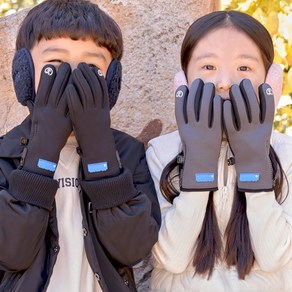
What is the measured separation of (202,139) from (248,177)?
0.18 m

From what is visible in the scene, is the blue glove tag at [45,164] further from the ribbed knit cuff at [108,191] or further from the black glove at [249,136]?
the black glove at [249,136]

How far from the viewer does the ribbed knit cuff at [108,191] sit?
2.09 m

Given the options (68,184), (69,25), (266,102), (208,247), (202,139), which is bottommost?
(208,247)

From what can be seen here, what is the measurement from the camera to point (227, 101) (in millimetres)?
2215

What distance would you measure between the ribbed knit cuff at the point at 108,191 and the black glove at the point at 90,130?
0.03 metres

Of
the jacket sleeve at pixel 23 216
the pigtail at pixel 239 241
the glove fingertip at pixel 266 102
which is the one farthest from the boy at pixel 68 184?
the glove fingertip at pixel 266 102

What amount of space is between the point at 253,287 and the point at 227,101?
561mm

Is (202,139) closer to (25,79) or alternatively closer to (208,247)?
(208,247)

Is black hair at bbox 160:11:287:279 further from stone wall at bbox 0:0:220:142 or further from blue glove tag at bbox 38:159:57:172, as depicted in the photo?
stone wall at bbox 0:0:220:142

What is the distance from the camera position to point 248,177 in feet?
7.17

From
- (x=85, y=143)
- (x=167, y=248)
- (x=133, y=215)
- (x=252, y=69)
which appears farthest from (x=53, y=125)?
(x=252, y=69)

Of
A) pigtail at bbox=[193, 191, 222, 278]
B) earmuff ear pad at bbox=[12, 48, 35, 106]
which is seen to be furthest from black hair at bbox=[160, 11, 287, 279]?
earmuff ear pad at bbox=[12, 48, 35, 106]

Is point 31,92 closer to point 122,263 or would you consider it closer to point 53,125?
point 53,125

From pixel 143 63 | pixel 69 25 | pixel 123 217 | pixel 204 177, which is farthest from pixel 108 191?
Answer: pixel 143 63
